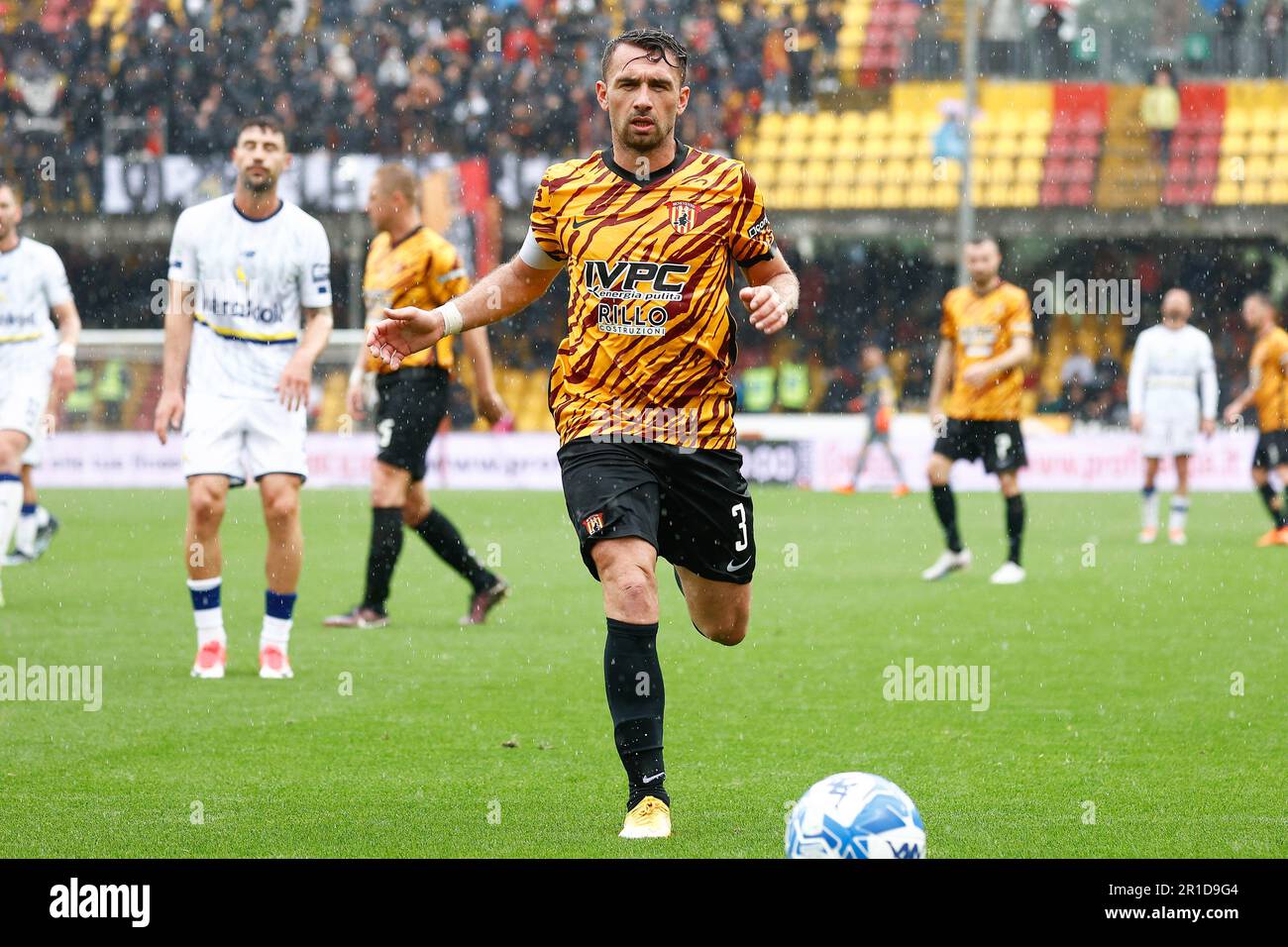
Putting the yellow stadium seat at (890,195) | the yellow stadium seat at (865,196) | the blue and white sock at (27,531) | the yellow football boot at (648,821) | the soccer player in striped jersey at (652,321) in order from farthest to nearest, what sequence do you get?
the yellow stadium seat at (865,196), the yellow stadium seat at (890,195), the blue and white sock at (27,531), the soccer player in striped jersey at (652,321), the yellow football boot at (648,821)

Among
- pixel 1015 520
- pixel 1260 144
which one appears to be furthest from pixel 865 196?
pixel 1015 520

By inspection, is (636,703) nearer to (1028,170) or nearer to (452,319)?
(452,319)

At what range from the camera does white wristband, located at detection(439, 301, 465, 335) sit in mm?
4992

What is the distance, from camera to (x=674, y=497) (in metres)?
4.95

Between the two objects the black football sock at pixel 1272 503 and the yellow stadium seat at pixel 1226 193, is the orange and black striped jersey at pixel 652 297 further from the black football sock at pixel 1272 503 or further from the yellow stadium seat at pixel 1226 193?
the yellow stadium seat at pixel 1226 193

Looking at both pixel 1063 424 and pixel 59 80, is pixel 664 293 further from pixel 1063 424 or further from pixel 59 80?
pixel 59 80

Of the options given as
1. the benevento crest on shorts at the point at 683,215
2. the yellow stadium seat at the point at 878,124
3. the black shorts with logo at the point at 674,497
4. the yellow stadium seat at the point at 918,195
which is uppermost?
the yellow stadium seat at the point at 878,124

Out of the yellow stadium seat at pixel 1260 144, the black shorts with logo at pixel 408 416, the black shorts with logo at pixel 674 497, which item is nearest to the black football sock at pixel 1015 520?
the black shorts with logo at pixel 408 416

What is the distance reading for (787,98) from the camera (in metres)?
27.2

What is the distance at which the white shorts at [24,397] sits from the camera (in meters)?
10.5

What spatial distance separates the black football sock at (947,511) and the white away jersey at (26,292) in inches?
228

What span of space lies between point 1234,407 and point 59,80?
1880cm

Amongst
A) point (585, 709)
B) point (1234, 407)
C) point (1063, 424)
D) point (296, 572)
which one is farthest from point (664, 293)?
point (1063, 424)

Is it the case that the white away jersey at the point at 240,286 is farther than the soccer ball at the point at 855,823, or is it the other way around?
the white away jersey at the point at 240,286
